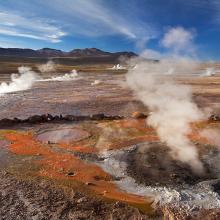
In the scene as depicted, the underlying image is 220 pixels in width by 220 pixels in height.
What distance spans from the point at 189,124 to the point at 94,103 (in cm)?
1408

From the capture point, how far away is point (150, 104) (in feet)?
110

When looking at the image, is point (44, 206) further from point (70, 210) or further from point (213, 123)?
point (213, 123)

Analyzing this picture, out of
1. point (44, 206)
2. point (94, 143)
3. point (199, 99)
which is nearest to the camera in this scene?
point (44, 206)

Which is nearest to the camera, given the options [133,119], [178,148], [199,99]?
[178,148]

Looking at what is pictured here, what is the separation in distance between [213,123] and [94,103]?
14.4 m

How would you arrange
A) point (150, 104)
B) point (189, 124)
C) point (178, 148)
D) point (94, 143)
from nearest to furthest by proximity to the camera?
point (178, 148)
point (94, 143)
point (189, 124)
point (150, 104)

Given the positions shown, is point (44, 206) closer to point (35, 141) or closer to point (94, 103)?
point (35, 141)

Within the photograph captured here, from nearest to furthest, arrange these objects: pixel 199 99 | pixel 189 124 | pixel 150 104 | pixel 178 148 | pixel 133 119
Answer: pixel 178 148, pixel 189 124, pixel 133 119, pixel 150 104, pixel 199 99

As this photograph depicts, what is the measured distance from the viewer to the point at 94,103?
35438 mm

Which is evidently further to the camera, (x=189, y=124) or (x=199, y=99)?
(x=199, y=99)

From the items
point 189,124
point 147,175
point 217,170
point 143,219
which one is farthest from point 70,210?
point 189,124

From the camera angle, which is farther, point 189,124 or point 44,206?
point 189,124

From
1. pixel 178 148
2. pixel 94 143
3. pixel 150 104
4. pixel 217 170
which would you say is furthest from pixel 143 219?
pixel 150 104

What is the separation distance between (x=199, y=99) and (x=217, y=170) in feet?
74.0
